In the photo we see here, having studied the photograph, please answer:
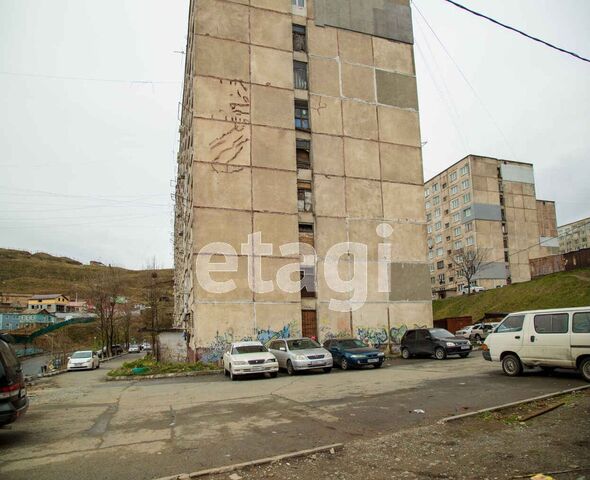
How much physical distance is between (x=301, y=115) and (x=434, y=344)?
16896 mm

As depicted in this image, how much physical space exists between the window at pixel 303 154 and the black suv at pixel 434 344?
490 inches

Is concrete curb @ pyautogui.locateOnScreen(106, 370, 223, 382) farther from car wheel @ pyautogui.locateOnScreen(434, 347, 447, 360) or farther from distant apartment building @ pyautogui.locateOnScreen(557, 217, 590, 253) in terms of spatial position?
distant apartment building @ pyautogui.locateOnScreen(557, 217, 590, 253)

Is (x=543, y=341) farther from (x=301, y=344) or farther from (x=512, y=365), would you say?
(x=301, y=344)

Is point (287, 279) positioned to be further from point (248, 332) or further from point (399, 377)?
point (399, 377)

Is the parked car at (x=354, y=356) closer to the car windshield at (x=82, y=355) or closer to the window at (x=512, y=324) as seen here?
the window at (x=512, y=324)

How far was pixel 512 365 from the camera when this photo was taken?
1332 cm

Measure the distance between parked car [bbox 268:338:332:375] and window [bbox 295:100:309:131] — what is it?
51.5ft

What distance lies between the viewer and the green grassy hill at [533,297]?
151 feet

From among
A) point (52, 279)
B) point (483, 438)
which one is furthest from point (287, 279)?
point (52, 279)

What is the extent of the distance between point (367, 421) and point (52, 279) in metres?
165

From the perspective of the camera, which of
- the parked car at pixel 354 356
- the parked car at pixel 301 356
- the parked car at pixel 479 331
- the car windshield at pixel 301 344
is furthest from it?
the parked car at pixel 479 331

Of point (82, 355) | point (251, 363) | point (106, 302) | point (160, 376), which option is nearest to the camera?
point (251, 363)

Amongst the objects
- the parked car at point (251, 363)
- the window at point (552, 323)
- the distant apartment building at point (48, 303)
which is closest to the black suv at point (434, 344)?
the parked car at point (251, 363)

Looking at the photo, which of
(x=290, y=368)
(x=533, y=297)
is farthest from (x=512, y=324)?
(x=533, y=297)
